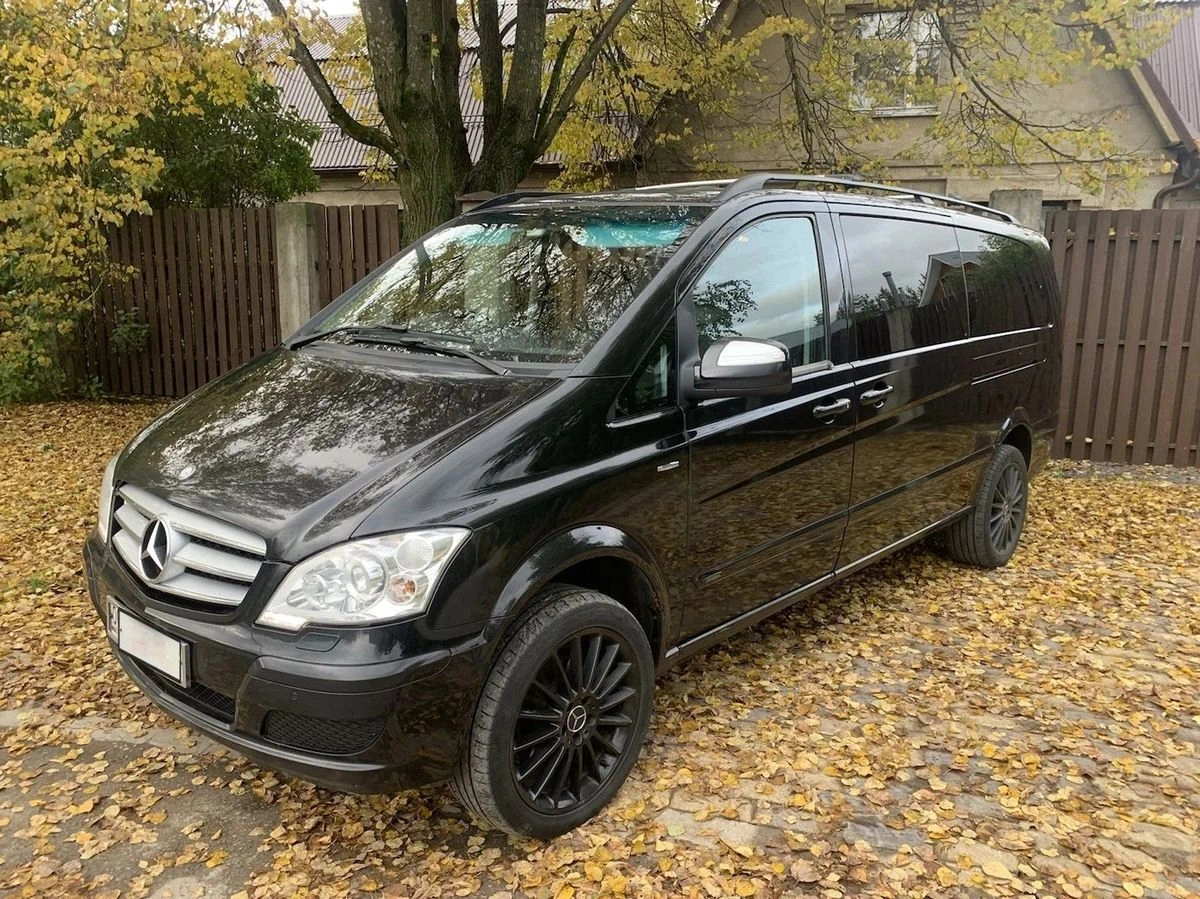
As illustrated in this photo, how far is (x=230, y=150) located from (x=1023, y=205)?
26.9 ft

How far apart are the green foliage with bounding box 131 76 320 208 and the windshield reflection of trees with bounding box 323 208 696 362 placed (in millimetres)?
6672

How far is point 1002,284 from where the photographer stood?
5.20 m

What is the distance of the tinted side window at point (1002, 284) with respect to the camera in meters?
4.95

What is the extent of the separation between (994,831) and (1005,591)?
2.47 metres

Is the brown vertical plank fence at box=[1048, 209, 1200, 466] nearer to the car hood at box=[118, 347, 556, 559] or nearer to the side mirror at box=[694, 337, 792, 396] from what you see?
the side mirror at box=[694, 337, 792, 396]

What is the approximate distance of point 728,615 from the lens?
3514mm

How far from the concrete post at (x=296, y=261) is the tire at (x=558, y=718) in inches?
272

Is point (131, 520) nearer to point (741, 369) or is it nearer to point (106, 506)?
point (106, 506)

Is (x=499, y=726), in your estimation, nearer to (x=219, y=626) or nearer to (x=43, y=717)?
(x=219, y=626)

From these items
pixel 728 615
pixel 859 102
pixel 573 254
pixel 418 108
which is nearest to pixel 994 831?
pixel 728 615

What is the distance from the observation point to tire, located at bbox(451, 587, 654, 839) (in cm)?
259

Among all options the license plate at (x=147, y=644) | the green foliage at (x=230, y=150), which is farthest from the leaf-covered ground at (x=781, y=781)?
the green foliage at (x=230, y=150)

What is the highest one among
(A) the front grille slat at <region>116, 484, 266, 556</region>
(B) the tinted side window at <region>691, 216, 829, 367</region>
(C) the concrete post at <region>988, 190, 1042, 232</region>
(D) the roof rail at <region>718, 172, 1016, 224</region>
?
(C) the concrete post at <region>988, 190, 1042, 232</region>

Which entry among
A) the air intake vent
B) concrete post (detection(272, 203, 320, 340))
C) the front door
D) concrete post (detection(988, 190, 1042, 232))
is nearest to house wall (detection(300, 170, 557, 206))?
concrete post (detection(272, 203, 320, 340))
